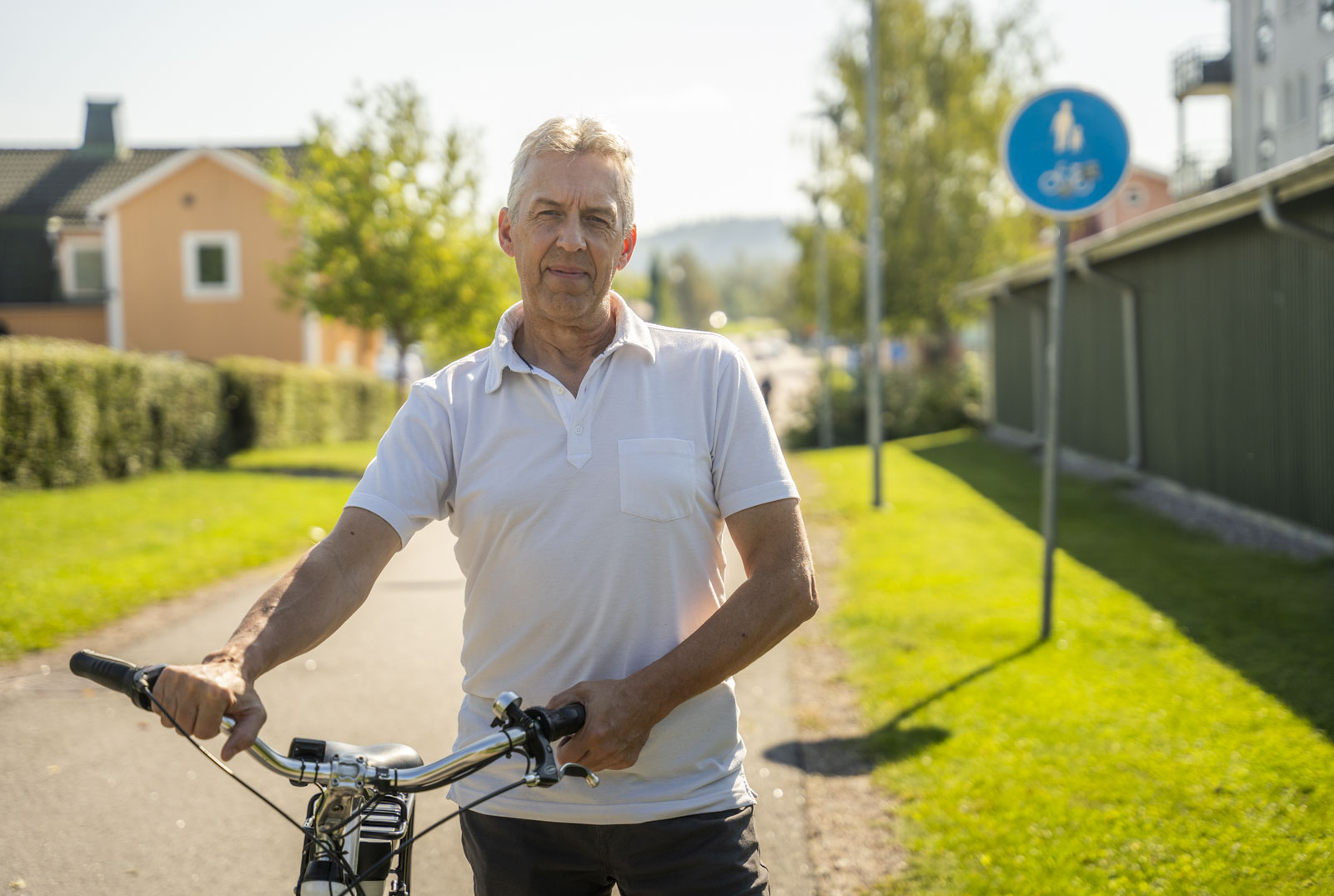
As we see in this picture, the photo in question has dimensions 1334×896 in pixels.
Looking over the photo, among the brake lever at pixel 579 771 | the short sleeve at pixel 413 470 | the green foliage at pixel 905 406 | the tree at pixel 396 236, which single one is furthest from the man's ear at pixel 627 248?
the green foliage at pixel 905 406

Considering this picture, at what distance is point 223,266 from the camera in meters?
32.6

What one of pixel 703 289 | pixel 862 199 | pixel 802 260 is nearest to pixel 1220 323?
pixel 862 199

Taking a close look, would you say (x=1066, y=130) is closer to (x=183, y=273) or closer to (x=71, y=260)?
(x=183, y=273)

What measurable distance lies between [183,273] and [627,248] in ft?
109

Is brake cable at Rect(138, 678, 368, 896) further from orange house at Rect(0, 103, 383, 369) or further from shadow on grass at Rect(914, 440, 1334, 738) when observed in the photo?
orange house at Rect(0, 103, 383, 369)

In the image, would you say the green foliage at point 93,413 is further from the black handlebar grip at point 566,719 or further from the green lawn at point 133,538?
the black handlebar grip at point 566,719

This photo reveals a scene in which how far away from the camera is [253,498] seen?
14734 millimetres

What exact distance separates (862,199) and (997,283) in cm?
1337

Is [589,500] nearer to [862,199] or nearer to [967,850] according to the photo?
[967,850]

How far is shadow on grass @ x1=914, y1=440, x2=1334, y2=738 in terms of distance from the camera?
615 cm

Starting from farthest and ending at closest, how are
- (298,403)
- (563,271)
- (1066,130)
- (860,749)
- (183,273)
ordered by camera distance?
1. (183,273)
2. (298,403)
3. (1066,130)
4. (860,749)
5. (563,271)

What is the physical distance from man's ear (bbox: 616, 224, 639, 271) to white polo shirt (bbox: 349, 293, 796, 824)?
17cm

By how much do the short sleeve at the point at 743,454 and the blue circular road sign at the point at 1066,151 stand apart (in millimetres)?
5133

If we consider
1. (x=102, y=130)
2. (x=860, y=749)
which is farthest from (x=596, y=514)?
(x=102, y=130)
